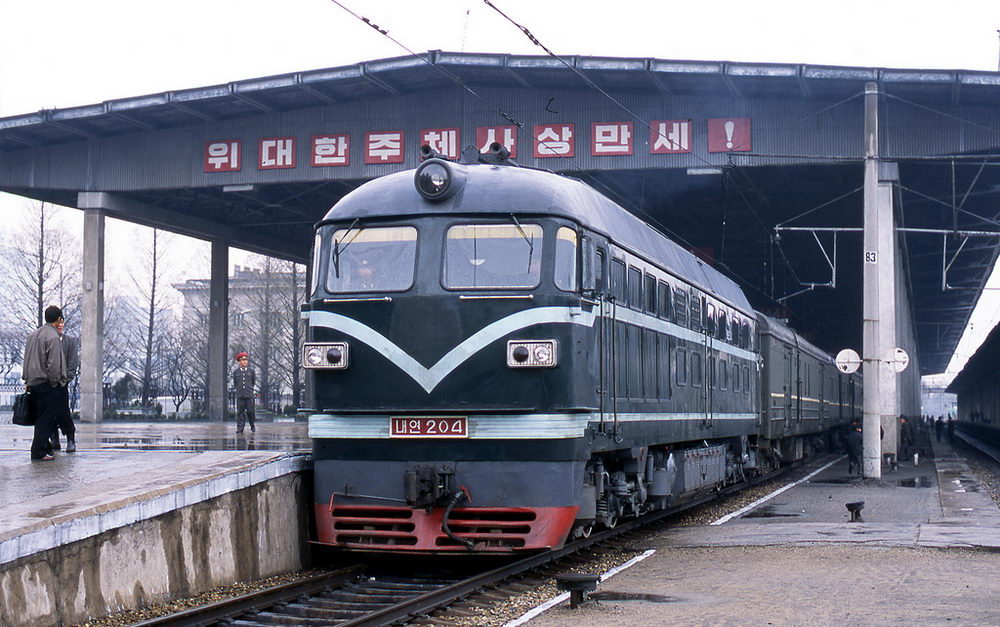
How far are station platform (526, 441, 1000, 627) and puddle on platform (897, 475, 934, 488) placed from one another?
14.4 feet

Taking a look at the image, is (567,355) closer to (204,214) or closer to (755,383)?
(755,383)

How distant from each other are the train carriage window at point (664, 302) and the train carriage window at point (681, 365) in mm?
608

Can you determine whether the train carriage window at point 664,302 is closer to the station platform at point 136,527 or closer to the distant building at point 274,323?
the station platform at point 136,527

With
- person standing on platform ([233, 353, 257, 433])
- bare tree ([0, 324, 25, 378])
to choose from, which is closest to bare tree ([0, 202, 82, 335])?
bare tree ([0, 324, 25, 378])

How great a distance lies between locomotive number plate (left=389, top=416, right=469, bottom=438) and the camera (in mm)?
10781

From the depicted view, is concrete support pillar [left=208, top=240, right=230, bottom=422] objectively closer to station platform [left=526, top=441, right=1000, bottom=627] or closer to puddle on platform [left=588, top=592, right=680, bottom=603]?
station platform [left=526, top=441, right=1000, bottom=627]

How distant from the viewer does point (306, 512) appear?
12.2 metres

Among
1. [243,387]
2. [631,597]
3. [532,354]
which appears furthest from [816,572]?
[243,387]

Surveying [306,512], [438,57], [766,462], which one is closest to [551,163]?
[438,57]

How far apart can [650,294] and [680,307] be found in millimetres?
1782

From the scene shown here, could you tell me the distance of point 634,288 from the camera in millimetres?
13273

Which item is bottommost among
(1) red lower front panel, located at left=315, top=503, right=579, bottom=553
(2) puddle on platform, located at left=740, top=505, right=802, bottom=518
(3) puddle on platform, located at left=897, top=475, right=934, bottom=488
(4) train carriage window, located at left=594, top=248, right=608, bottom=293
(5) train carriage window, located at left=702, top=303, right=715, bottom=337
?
(3) puddle on platform, located at left=897, top=475, right=934, bottom=488

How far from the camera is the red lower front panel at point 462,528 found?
10.7 meters

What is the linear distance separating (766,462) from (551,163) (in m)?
9.09
